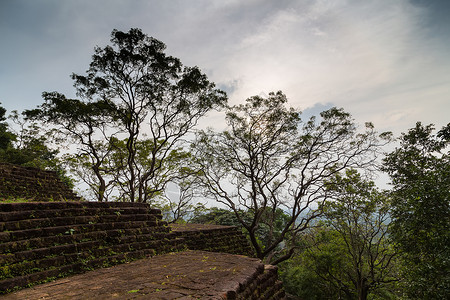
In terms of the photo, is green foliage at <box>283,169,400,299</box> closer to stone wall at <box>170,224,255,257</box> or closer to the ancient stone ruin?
stone wall at <box>170,224,255,257</box>

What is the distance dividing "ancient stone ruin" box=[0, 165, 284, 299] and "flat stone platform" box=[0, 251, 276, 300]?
0.01m

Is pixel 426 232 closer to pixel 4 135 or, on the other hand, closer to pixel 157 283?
pixel 157 283

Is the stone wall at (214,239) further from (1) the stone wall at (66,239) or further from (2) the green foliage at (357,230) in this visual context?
(2) the green foliage at (357,230)

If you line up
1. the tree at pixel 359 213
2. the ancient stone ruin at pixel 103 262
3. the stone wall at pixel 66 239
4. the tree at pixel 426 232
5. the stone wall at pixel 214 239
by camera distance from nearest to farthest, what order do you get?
the ancient stone ruin at pixel 103 262, the stone wall at pixel 66 239, the tree at pixel 426 232, the stone wall at pixel 214 239, the tree at pixel 359 213

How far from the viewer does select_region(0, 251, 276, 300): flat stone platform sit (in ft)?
10.3

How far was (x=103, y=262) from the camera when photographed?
495cm

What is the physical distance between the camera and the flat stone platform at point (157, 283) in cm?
315

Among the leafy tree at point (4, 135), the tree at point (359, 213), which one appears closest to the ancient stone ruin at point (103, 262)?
the tree at point (359, 213)

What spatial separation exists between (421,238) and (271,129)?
770 centimetres

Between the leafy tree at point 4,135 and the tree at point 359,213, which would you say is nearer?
the tree at point 359,213

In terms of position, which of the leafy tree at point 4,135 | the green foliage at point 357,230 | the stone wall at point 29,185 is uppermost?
the leafy tree at point 4,135

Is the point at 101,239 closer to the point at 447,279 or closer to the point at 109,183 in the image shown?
the point at 447,279

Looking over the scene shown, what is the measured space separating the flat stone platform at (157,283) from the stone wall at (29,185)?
20.1 ft

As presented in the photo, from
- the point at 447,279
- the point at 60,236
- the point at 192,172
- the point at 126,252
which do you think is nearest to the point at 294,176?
the point at 192,172
